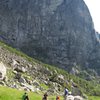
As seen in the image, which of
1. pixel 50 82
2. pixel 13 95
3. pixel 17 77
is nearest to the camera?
pixel 13 95

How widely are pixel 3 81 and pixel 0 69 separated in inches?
161

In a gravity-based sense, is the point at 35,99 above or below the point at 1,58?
below

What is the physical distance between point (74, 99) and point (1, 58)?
127534 mm

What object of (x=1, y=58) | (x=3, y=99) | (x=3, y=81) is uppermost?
(x=1, y=58)

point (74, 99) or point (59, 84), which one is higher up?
point (59, 84)

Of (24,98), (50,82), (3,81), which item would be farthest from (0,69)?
(50,82)

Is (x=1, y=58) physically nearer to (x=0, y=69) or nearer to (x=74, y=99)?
(x=0, y=69)

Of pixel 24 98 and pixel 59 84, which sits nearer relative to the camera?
pixel 24 98

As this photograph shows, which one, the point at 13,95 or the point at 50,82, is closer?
the point at 13,95

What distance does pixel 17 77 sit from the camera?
128250 millimetres

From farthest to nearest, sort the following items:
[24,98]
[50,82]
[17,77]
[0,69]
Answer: [50,82] → [17,77] → [0,69] → [24,98]

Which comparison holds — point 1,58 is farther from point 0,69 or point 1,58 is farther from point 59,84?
point 0,69

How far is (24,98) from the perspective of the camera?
52281 mm

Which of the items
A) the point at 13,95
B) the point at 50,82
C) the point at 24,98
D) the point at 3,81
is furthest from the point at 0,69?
the point at 50,82
